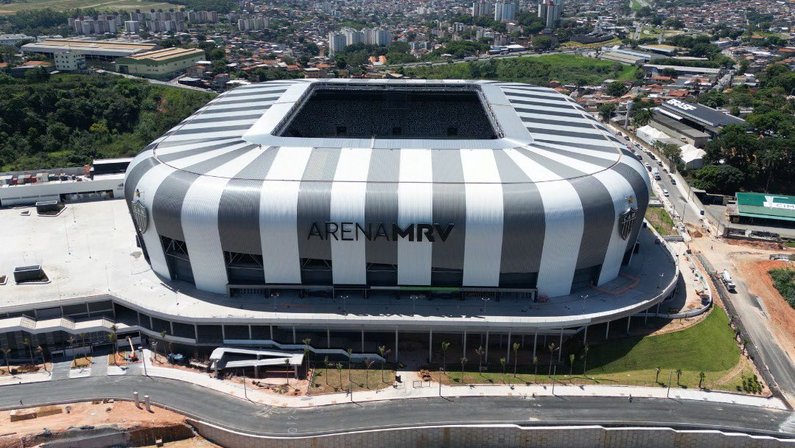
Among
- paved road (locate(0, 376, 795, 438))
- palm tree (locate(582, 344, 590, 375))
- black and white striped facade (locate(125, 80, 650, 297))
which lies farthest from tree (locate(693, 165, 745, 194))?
paved road (locate(0, 376, 795, 438))

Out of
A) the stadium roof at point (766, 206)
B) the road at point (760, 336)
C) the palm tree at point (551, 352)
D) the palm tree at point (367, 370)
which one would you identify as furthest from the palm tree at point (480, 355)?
the stadium roof at point (766, 206)

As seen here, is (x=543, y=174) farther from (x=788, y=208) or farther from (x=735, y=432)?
(x=788, y=208)

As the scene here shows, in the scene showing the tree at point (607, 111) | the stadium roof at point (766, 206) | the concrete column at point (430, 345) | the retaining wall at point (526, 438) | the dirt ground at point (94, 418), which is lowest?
the retaining wall at point (526, 438)

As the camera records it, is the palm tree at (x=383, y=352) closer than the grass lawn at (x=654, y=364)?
No

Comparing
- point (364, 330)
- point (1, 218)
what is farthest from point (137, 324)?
point (1, 218)

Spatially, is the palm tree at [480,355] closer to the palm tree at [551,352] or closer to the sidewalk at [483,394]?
the sidewalk at [483,394]

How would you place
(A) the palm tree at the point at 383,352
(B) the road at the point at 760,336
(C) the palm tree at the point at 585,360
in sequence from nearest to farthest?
(B) the road at the point at 760,336 → (A) the palm tree at the point at 383,352 → (C) the palm tree at the point at 585,360

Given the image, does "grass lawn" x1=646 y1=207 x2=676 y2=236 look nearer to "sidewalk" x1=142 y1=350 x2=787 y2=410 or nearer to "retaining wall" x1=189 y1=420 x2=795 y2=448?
"sidewalk" x1=142 y1=350 x2=787 y2=410

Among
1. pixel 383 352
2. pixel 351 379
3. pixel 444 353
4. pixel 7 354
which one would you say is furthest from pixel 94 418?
pixel 444 353
